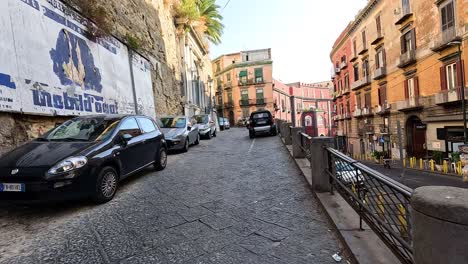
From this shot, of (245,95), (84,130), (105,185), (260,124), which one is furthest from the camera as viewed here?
(245,95)

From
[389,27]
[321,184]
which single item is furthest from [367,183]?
[389,27]

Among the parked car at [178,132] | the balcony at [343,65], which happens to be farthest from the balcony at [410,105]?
the parked car at [178,132]

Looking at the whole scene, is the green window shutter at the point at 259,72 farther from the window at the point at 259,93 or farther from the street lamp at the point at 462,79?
the street lamp at the point at 462,79

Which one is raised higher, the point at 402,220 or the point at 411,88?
the point at 411,88

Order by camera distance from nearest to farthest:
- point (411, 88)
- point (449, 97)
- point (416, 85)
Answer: point (449, 97)
point (416, 85)
point (411, 88)

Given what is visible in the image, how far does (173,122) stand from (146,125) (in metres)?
5.04

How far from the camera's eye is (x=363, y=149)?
109ft

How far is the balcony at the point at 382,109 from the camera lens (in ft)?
84.8

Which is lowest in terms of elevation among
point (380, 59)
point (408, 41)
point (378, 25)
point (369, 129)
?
point (369, 129)

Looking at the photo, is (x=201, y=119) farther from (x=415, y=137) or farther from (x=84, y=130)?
(x=415, y=137)

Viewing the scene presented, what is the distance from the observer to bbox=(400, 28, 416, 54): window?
69.9ft

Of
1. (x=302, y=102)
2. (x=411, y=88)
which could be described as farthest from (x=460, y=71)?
(x=302, y=102)

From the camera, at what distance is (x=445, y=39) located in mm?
17359

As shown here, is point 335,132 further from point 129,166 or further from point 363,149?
point 129,166
